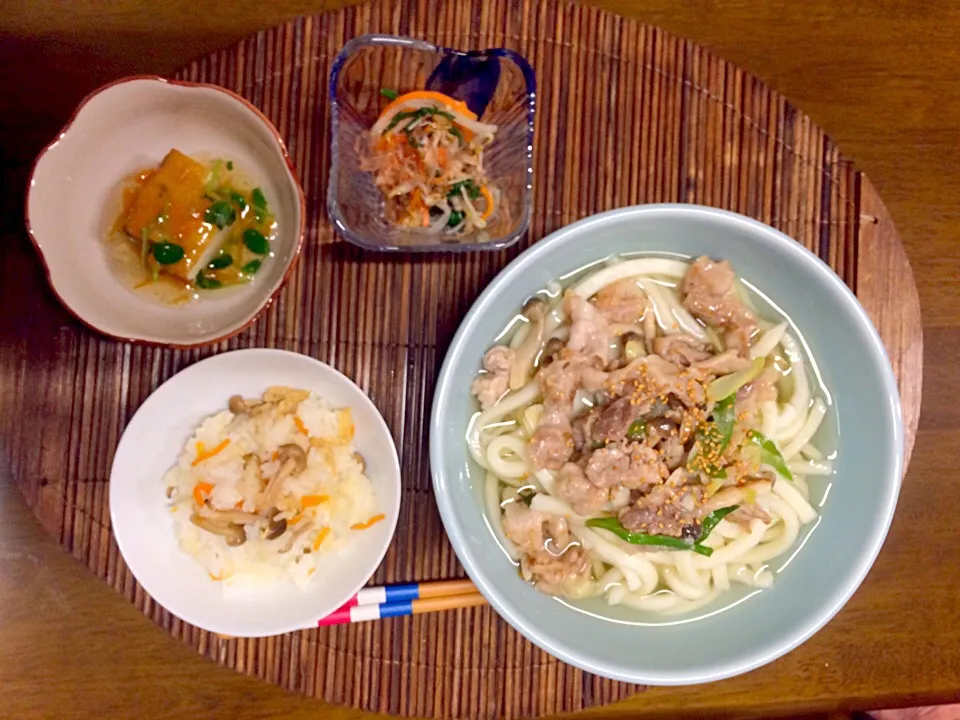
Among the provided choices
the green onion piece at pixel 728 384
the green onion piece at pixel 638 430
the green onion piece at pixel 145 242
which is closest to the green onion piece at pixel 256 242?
the green onion piece at pixel 145 242

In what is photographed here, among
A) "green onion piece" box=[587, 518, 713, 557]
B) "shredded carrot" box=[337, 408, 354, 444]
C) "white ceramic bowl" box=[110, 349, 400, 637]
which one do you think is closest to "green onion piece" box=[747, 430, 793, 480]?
"green onion piece" box=[587, 518, 713, 557]

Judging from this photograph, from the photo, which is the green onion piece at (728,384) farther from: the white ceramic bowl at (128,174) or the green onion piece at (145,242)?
the green onion piece at (145,242)

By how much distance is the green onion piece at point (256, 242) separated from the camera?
1.73 m

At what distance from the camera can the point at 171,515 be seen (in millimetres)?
1837

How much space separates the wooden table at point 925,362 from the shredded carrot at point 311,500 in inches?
23.2

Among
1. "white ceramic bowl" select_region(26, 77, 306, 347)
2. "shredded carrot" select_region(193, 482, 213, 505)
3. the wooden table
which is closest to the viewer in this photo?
"white ceramic bowl" select_region(26, 77, 306, 347)

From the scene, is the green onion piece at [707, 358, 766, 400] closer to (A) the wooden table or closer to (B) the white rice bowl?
(A) the wooden table

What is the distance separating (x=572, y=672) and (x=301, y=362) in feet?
3.69

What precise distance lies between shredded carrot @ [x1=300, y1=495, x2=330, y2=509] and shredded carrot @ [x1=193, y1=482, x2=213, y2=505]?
0.25 m

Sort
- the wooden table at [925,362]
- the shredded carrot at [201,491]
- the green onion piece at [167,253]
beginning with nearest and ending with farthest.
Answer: the green onion piece at [167,253], the shredded carrot at [201,491], the wooden table at [925,362]

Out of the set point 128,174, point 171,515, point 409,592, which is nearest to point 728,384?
→ point 409,592

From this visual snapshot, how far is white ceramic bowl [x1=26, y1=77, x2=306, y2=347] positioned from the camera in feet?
5.19

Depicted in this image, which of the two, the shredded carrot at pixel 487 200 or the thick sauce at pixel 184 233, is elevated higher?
the shredded carrot at pixel 487 200

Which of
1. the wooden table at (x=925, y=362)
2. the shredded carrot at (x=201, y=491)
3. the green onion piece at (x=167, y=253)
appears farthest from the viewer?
the wooden table at (x=925, y=362)
